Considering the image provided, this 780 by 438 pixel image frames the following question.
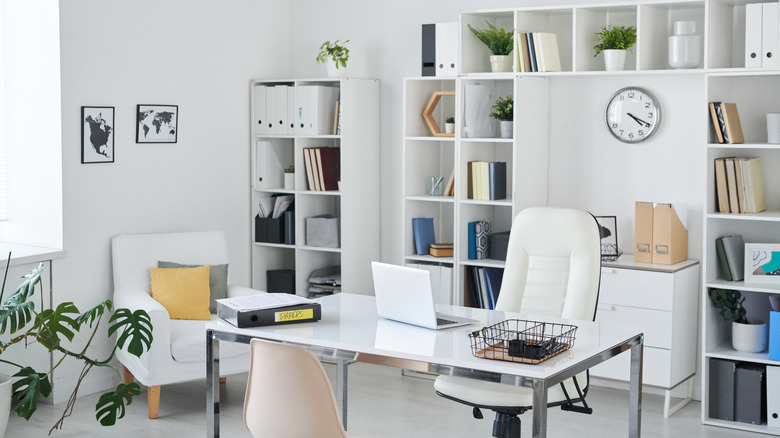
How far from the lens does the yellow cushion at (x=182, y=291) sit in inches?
203

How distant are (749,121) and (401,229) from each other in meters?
2.27

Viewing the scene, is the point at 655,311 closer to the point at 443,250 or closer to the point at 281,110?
the point at 443,250

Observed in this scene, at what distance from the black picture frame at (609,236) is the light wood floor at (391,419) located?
0.79m

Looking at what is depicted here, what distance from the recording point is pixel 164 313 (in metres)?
4.71

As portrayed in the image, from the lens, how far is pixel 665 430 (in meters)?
4.63

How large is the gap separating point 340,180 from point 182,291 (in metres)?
1.30

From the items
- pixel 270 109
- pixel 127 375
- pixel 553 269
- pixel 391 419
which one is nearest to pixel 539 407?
pixel 553 269

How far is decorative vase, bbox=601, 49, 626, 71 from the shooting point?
501 cm

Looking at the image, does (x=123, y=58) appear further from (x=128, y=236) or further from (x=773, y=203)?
(x=773, y=203)

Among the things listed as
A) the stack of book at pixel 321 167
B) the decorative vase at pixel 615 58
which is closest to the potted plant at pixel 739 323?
the decorative vase at pixel 615 58

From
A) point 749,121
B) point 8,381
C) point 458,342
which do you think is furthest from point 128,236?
point 749,121

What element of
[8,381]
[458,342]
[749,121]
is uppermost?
[749,121]

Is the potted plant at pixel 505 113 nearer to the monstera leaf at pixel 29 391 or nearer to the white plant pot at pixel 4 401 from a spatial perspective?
the monstera leaf at pixel 29 391

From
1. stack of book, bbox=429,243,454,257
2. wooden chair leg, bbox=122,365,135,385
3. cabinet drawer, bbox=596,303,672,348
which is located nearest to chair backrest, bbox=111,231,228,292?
wooden chair leg, bbox=122,365,135,385
